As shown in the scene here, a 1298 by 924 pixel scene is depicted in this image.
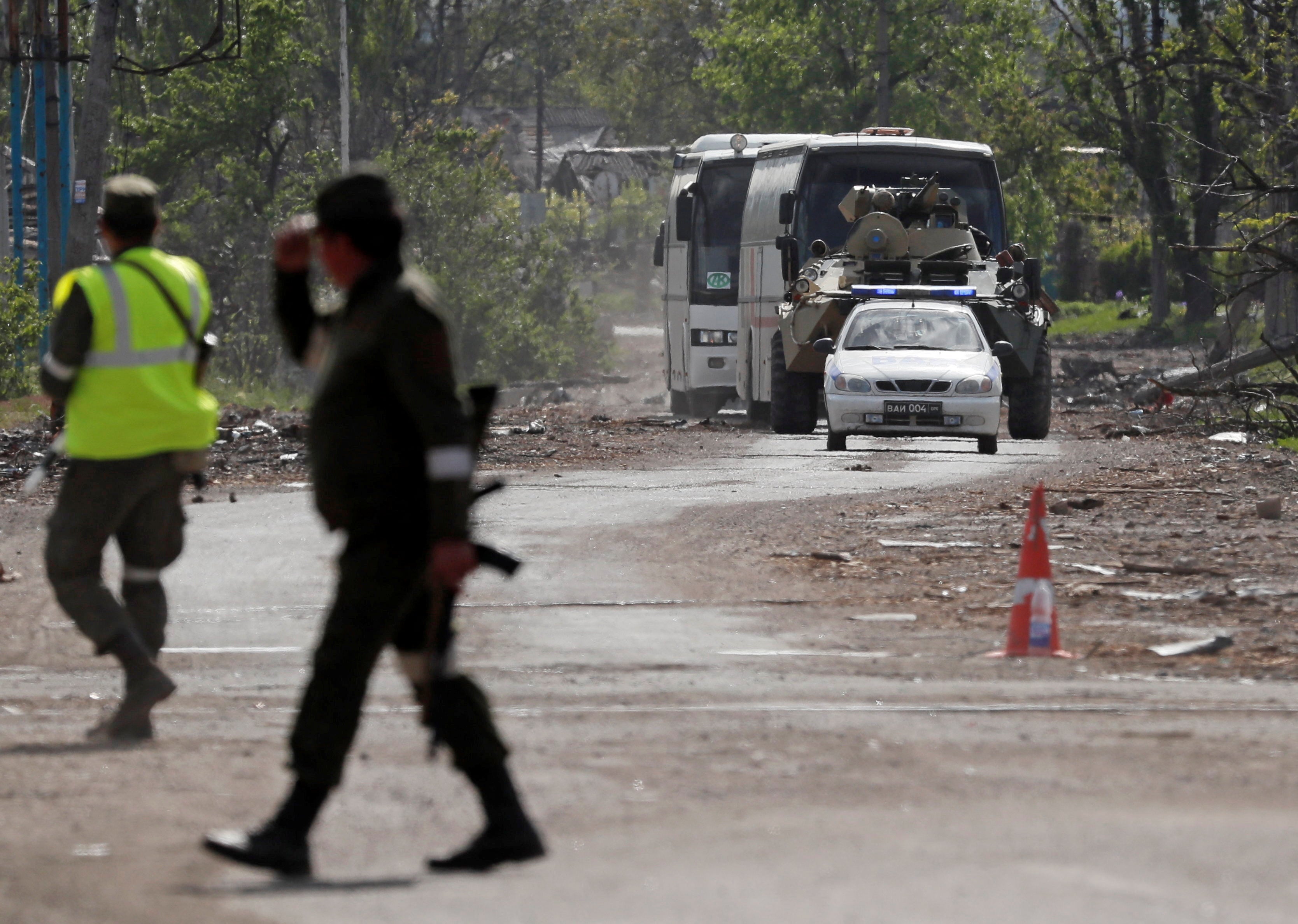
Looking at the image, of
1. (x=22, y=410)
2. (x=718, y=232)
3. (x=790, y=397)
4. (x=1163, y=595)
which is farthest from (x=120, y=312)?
(x=718, y=232)

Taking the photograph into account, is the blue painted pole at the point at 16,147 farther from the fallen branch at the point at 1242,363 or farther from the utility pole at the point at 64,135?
the fallen branch at the point at 1242,363

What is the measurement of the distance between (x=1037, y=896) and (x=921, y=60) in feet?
185

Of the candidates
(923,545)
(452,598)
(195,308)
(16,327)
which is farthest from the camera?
(16,327)

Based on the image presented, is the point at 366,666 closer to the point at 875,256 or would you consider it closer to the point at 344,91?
the point at 875,256

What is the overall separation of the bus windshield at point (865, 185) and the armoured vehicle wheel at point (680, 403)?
7.25 m

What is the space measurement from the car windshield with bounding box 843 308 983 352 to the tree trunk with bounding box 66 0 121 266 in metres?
7.76

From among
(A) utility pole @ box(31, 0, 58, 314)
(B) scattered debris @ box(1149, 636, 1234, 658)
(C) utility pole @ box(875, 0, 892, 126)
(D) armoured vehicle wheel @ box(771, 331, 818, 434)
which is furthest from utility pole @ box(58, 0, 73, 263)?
(C) utility pole @ box(875, 0, 892, 126)

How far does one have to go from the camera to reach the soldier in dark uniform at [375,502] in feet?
16.8

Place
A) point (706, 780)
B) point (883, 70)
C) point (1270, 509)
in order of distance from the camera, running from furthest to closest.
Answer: point (883, 70) → point (1270, 509) → point (706, 780)

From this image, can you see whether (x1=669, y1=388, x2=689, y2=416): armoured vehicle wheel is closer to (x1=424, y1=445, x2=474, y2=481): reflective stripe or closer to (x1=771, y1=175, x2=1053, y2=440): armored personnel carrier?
(x1=771, y1=175, x2=1053, y2=440): armored personnel carrier

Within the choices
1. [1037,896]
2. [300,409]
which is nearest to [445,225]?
[300,409]

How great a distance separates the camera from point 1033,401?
23.9 metres

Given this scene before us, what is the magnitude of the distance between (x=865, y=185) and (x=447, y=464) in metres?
21.4

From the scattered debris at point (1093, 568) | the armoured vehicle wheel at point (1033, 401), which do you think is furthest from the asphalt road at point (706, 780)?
the armoured vehicle wheel at point (1033, 401)
